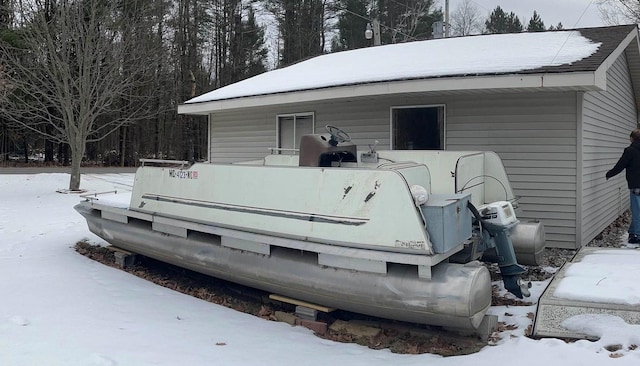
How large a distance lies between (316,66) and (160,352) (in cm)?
981

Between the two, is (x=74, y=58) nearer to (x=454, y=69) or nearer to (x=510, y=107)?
(x=454, y=69)

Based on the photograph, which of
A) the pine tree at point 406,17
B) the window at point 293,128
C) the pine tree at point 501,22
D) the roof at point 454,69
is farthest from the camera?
the pine tree at point 501,22

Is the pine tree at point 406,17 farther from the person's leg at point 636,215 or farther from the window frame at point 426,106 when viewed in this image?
the person's leg at point 636,215

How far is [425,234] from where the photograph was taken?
438 cm

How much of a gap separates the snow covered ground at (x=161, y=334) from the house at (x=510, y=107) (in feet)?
8.81

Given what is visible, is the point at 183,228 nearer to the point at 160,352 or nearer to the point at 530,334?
the point at 160,352

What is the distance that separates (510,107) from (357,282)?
4942mm

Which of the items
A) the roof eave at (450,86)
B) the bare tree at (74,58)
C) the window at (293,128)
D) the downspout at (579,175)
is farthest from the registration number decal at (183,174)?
the bare tree at (74,58)

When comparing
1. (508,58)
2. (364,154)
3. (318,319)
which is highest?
(508,58)

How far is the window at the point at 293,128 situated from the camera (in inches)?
430

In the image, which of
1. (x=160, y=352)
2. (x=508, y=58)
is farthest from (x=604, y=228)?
(x=160, y=352)

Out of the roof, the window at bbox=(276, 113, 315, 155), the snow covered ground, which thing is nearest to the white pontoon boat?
the snow covered ground

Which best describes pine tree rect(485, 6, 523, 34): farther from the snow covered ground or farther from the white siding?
the snow covered ground

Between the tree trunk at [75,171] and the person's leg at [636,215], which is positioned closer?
the person's leg at [636,215]
